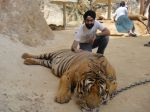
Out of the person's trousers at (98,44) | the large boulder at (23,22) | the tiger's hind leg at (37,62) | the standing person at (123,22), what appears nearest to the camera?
the tiger's hind leg at (37,62)

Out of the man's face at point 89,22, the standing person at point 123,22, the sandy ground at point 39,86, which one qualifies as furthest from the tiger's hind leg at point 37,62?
the standing person at point 123,22

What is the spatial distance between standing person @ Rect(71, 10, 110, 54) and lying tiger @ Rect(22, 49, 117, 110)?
0.62 m

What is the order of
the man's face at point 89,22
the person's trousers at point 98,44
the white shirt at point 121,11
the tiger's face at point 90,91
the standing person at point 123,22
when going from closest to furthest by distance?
the tiger's face at point 90,91 < the man's face at point 89,22 < the person's trousers at point 98,44 < the standing person at point 123,22 < the white shirt at point 121,11

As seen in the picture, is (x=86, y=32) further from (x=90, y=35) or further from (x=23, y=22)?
(x=23, y=22)

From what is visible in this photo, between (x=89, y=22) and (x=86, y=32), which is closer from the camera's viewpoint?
(x=89, y=22)

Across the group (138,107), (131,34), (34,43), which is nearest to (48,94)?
(138,107)

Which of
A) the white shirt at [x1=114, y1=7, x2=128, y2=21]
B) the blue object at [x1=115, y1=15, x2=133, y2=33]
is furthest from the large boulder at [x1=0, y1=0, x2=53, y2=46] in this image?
the white shirt at [x1=114, y1=7, x2=128, y2=21]

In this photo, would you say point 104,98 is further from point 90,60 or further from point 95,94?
point 90,60

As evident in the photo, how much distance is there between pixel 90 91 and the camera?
15.5 ft

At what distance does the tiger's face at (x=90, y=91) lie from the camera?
4.67m

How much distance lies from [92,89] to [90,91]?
35 millimetres

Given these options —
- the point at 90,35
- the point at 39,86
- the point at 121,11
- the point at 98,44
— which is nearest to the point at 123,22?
the point at 121,11

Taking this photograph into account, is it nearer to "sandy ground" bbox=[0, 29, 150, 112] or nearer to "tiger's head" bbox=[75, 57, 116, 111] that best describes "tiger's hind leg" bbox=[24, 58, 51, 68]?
"sandy ground" bbox=[0, 29, 150, 112]

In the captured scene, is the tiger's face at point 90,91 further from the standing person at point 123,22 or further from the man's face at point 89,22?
the standing person at point 123,22
